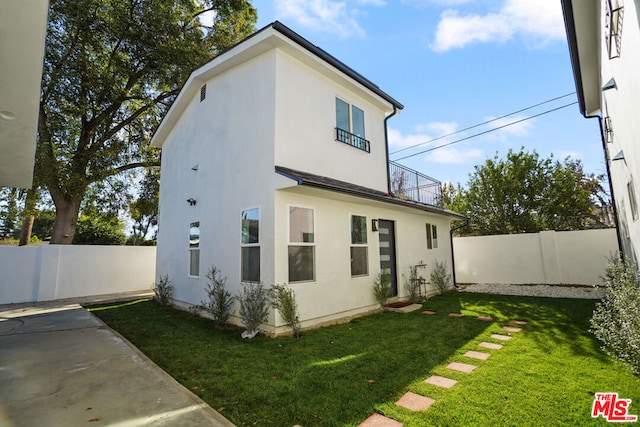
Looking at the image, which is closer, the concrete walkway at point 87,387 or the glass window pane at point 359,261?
the concrete walkway at point 87,387

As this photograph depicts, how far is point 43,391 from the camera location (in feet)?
12.0

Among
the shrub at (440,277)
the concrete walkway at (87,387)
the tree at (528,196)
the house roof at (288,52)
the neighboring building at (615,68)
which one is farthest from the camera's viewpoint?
the tree at (528,196)

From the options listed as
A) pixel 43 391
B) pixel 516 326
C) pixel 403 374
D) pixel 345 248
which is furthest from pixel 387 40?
A: pixel 43 391

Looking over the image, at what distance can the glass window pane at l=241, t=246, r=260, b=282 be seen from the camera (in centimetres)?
651

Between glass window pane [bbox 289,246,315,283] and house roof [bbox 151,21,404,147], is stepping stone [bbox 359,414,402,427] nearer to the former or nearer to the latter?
glass window pane [bbox 289,246,315,283]

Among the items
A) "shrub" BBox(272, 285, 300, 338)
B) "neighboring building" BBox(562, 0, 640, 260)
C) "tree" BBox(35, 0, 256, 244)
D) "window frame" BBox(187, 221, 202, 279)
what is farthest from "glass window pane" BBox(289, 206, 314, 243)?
"tree" BBox(35, 0, 256, 244)

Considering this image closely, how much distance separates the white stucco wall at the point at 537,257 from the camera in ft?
37.4

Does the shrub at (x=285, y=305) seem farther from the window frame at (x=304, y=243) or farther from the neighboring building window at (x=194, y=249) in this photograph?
the neighboring building window at (x=194, y=249)

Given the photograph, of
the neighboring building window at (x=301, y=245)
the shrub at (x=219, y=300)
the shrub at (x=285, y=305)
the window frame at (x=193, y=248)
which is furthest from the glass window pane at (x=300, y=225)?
the window frame at (x=193, y=248)

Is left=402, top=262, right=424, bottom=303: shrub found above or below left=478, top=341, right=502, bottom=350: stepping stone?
above

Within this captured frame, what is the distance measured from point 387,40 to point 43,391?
42.1ft

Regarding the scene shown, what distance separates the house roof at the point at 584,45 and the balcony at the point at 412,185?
16.9ft

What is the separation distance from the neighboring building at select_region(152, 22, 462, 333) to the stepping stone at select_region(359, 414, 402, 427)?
10.7ft

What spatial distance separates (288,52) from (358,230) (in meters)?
4.68
